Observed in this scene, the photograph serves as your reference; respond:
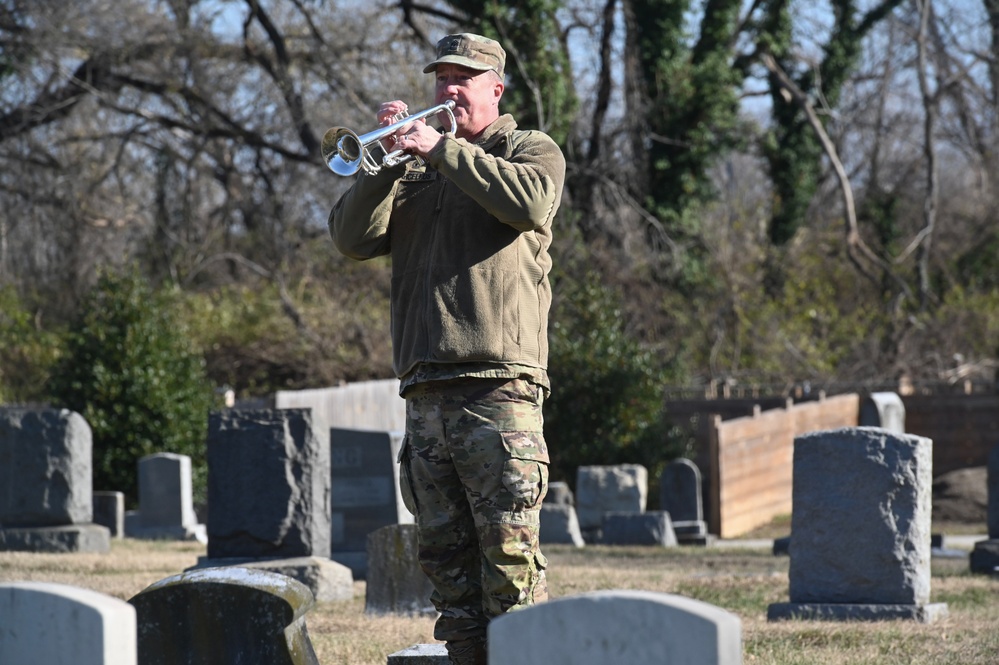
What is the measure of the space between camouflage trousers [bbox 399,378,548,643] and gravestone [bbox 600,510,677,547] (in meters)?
10.1

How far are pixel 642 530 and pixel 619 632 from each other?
1168 cm

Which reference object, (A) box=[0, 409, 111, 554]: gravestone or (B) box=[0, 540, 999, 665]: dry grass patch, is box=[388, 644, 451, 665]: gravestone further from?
(A) box=[0, 409, 111, 554]: gravestone

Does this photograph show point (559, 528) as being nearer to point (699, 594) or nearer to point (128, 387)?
point (699, 594)

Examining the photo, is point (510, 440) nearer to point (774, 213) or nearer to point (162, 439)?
point (162, 439)

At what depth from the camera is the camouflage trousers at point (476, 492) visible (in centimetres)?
393

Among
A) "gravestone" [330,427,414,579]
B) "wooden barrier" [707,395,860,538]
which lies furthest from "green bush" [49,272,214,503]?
"wooden barrier" [707,395,860,538]

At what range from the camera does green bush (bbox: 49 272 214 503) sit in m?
16.9

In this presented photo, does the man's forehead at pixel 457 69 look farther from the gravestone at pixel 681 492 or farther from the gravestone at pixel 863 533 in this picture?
the gravestone at pixel 681 492

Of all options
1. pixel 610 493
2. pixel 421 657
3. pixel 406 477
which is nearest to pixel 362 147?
pixel 406 477

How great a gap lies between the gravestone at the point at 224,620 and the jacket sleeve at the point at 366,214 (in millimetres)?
1210

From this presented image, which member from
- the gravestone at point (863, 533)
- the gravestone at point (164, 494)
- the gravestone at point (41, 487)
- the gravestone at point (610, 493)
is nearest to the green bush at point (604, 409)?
the gravestone at point (610, 493)

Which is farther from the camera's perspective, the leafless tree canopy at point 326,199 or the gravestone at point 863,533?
the leafless tree canopy at point 326,199

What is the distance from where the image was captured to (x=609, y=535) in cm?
1423

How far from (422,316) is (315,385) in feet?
59.7
